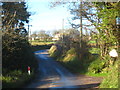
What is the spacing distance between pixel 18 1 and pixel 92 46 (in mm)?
13223

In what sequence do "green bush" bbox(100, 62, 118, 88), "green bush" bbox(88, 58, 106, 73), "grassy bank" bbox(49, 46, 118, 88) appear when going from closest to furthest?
"green bush" bbox(100, 62, 118, 88)
"grassy bank" bbox(49, 46, 118, 88)
"green bush" bbox(88, 58, 106, 73)

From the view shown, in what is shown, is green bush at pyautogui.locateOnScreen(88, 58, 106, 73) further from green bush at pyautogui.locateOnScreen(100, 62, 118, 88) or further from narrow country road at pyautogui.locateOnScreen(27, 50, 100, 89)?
green bush at pyautogui.locateOnScreen(100, 62, 118, 88)

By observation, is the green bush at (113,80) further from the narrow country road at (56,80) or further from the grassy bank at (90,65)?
the narrow country road at (56,80)

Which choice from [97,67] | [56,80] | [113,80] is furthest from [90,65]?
[113,80]

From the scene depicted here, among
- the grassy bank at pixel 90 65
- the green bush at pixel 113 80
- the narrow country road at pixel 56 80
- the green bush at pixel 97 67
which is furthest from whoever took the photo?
the green bush at pixel 97 67

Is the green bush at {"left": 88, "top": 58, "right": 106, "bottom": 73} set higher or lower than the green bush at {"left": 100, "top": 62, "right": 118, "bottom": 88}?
lower

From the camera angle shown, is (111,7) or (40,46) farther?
(40,46)

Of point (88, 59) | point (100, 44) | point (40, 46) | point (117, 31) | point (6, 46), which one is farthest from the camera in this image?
point (40, 46)

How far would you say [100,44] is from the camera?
77.1 ft

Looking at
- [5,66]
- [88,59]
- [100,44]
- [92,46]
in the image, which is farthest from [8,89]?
[92,46]

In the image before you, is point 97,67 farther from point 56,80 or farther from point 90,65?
point 56,80

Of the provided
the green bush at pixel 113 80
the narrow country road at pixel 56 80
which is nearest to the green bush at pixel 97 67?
the narrow country road at pixel 56 80

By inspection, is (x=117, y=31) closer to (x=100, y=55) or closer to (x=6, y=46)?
(x=6, y=46)

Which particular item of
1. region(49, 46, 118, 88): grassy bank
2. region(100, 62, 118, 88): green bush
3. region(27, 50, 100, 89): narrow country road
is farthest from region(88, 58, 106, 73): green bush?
region(100, 62, 118, 88): green bush
